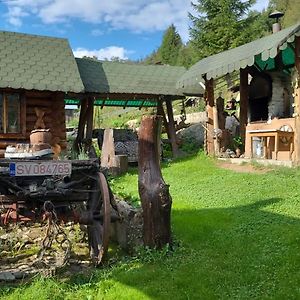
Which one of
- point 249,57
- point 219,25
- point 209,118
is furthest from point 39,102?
point 219,25

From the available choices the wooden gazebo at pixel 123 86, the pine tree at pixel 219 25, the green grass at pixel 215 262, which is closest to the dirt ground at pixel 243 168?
the green grass at pixel 215 262

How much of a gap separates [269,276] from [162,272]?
127 centimetres

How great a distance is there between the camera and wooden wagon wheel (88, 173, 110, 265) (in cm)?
570

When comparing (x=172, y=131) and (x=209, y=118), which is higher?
(x=209, y=118)

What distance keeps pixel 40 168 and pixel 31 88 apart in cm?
750

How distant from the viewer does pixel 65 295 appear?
496cm

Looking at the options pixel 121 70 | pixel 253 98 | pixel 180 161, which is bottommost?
pixel 180 161

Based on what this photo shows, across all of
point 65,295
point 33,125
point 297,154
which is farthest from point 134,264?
point 33,125

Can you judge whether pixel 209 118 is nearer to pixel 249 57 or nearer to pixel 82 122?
pixel 249 57

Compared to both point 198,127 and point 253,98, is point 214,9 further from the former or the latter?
point 253,98

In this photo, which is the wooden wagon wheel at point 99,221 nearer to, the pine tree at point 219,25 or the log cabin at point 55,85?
the log cabin at point 55,85

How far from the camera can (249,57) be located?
12.0 metres

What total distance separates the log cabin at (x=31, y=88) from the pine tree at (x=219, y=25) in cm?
1647

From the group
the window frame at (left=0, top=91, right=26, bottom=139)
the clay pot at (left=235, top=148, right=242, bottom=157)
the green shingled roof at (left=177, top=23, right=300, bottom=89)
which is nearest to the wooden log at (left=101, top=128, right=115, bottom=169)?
the window frame at (left=0, top=91, right=26, bottom=139)
